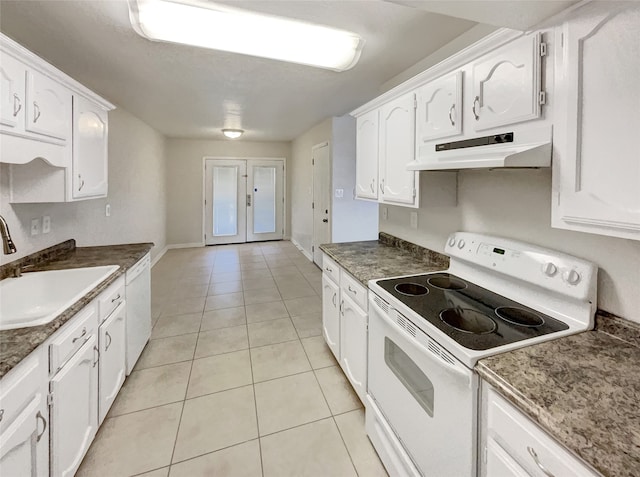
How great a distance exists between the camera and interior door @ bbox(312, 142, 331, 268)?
15.1 ft

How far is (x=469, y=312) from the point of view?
4.44 feet

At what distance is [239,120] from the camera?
180 inches

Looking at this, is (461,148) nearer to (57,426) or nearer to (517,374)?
(517,374)

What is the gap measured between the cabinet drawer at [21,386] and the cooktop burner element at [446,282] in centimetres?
180

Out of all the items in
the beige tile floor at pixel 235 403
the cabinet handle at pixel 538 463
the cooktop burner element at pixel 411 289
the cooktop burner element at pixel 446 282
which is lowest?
the beige tile floor at pixel 235 403

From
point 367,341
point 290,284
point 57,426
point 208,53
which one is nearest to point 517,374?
point 367,341

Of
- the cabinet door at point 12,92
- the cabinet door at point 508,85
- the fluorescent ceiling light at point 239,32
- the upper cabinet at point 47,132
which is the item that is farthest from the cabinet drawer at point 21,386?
the cabinet door at point 508,85

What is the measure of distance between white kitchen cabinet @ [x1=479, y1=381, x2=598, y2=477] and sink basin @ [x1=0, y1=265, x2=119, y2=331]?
1.71 m

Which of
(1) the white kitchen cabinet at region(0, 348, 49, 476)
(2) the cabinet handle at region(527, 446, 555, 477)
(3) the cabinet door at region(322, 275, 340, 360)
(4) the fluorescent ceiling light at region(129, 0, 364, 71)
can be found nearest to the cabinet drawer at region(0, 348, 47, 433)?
(1) the white kitchen cabinet at region(0, 348, 49, 476)

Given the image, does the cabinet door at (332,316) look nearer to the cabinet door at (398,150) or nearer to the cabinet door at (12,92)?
the cabinet door at (398,150)

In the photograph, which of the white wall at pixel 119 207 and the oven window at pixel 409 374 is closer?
the oven window at pixel 409 374

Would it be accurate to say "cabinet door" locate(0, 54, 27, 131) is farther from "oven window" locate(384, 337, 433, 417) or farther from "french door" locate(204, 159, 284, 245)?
"french door" locate(204, 159, 284, 245)

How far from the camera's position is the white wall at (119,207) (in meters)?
1.95

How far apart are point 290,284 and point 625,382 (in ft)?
12.0
